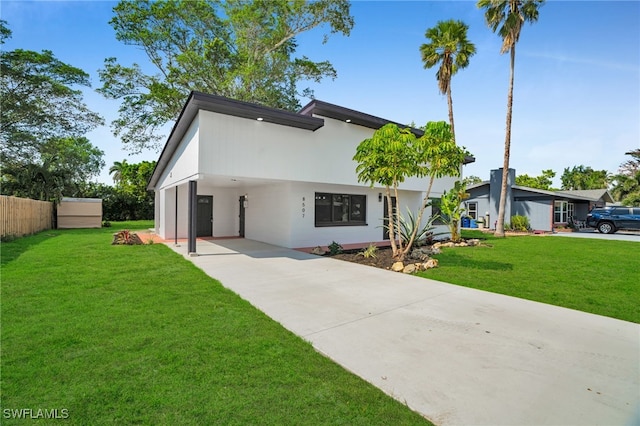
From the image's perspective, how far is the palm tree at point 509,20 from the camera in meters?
16.2

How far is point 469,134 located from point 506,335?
63.0ft

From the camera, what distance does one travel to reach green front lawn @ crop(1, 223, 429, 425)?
222 centimetres

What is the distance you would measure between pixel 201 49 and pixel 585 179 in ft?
171

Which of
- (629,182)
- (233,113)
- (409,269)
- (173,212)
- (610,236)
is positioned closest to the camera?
(409,269)

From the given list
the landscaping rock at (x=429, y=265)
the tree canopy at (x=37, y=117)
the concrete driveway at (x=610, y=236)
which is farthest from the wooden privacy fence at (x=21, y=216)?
the concrete driveway at (x=610, y=236)

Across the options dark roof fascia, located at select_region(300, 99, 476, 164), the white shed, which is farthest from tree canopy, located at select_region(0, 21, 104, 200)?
dark roof fascia, located at select_region(300, 99, 476, 164)

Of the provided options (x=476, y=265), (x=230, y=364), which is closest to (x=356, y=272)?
(x=476, y=265)

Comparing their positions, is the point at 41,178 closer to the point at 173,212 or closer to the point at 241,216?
the point at 173,212

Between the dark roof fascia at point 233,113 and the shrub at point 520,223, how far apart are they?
55.5 ft

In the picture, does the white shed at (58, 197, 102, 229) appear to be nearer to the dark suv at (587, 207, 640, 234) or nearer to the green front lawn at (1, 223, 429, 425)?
the green front lawn at (1, 223, 429, 425)

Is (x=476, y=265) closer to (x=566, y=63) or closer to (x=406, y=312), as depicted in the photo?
(x=406, y=312)

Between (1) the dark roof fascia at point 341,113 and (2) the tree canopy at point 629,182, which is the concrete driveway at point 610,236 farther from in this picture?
(1) the dark roof fascia at point 341,113

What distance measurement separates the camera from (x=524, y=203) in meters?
21.7

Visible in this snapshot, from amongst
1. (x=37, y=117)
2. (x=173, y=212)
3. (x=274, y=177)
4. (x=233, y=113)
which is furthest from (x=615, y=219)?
(x=37, y=117)
